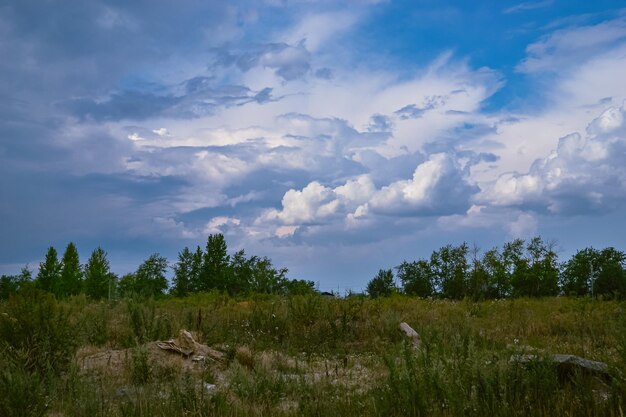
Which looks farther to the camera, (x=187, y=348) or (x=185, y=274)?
(x=185, y=274)

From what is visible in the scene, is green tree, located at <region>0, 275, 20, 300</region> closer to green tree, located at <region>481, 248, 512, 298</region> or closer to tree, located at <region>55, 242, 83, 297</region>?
tree, located at <region>55, 242, 83, 297</region>

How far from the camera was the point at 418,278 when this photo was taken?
199 ft

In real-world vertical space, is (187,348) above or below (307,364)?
above

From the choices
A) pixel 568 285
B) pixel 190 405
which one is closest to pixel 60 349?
pixel 190 405

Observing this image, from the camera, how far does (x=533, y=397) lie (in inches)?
238

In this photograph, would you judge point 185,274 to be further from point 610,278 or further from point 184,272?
point 610,278

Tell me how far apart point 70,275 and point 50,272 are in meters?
3.74

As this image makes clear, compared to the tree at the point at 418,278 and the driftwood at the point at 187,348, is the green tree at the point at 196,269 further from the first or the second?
the driftwood at the point at 187,348

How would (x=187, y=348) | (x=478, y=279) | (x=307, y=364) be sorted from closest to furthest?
(x=307, y=364), (x=187, y=348), (x=478, y=279)

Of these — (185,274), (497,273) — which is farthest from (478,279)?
(185,274)

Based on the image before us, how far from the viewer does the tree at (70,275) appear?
54094 millimetres

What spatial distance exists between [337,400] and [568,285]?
5482cm

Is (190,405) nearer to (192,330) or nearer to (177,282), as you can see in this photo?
(192,330)

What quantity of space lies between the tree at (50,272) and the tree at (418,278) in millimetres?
34614
